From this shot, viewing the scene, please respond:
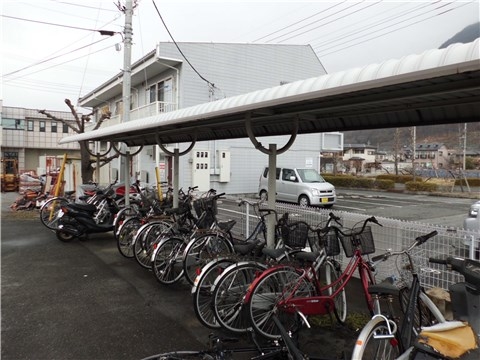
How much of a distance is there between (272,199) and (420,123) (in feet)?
6.21

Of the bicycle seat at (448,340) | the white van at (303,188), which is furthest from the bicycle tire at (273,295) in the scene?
the white van at (303,188)

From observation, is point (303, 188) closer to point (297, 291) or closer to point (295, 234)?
point (295, 234)

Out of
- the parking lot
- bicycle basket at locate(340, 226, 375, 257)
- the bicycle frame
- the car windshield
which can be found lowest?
the parking lot

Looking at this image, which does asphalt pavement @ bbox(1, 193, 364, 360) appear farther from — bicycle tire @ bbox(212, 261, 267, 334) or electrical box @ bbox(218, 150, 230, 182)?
electrical box @ bbox(218, 150, 230, 182)

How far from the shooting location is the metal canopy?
75.0 inches

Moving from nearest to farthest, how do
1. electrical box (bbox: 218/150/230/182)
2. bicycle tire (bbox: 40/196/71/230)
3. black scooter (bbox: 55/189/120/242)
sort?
black scooter (bbox: 55/189/120/242) → bicycle tire (bbox: 40/196/71/230) → electrical box (bbox: 218/150/230/182)

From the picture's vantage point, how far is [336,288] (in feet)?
10.9

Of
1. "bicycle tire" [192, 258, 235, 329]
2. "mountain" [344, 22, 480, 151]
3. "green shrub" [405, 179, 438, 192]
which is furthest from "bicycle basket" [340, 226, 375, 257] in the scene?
"mountain" [344, 22, 480, 151]

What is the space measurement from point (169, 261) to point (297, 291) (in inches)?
80.8

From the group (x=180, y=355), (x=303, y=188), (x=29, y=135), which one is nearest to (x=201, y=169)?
(x=303, y=188)

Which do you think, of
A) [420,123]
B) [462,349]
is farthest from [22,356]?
[420,123]

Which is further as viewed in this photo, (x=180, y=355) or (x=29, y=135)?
(x=29, y=135)

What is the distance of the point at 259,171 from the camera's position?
16938 millimetres

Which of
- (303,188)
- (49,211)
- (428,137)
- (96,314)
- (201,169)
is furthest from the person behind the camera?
(428,137)
